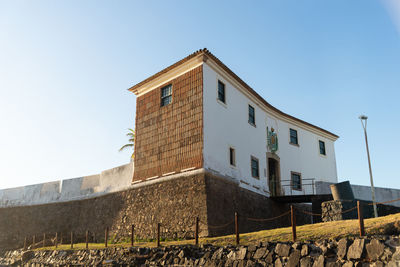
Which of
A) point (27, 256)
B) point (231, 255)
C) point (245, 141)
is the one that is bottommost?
point (27, 256)

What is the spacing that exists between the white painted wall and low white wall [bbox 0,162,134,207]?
6253 mm

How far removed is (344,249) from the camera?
9250 millimetres

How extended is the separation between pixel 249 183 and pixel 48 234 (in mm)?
15132

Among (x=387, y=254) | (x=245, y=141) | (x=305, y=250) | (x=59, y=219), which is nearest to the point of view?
(x=387, y=254)

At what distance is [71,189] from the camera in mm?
27578

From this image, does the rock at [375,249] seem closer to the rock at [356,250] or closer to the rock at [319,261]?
the rock at [356,250]

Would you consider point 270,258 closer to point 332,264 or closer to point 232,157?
point 332,264

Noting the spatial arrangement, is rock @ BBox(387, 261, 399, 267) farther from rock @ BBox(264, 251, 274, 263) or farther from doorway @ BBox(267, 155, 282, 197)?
doorway @ BBox(267, 155, 282, 197)

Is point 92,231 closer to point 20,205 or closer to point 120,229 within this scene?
point 120,229

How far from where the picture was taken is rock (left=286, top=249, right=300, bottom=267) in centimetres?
1019

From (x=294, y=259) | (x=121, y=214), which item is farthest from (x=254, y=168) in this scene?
(x=294, y=259)

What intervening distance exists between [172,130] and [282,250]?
36.0 ft

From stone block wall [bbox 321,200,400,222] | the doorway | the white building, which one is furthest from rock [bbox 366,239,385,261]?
the doorway

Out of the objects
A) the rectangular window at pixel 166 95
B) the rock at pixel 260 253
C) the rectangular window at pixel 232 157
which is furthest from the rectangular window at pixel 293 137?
the rock at pixel 260 253
